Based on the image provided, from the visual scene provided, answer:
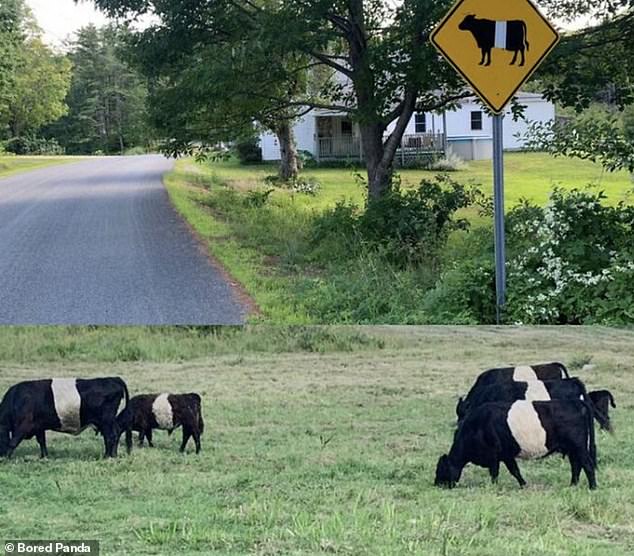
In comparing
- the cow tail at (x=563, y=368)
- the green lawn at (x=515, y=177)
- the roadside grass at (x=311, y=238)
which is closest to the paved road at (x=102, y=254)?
the roadside grass at (x=311, y=238)

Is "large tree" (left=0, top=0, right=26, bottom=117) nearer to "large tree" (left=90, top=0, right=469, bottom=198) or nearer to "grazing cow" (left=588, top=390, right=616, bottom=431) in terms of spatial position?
"large tree" (left=90, top=0, right=469, bottom=198)

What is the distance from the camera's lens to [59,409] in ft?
12.6

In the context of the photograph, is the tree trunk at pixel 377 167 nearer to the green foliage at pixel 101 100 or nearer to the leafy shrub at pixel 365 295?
the leafy shrub at pixel 365 295

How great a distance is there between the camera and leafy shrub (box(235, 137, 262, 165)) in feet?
16.6

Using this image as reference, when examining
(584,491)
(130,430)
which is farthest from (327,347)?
(584,491)

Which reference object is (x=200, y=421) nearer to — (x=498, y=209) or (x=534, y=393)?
(x=534, y=393)

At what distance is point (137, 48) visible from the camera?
425 centimetres

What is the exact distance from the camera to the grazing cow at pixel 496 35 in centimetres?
376

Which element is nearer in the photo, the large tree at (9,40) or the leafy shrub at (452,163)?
the large tree at (9,40)

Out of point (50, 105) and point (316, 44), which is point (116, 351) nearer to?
point (50, 105)

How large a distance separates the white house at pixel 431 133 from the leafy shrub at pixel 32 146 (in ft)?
3.89

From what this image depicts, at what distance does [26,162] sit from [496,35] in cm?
194

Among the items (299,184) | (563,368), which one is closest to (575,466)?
(563,368)

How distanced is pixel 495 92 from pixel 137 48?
5.09 ft
